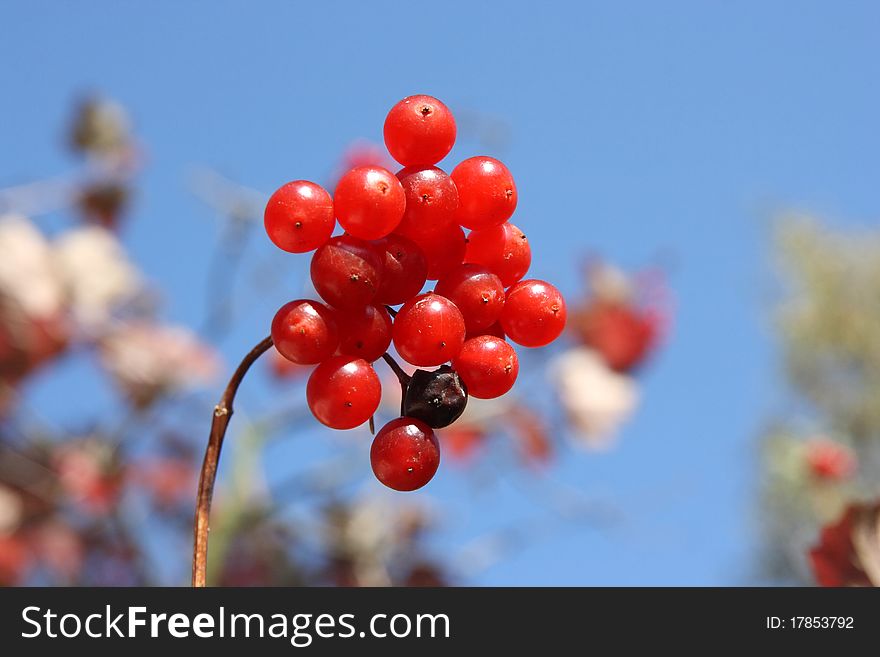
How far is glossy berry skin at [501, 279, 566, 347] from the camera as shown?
2.81 feet

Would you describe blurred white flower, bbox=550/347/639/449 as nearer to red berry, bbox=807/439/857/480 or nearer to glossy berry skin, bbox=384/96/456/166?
red berry, bbox=807/439/857/480

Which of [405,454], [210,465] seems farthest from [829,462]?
[210,465]

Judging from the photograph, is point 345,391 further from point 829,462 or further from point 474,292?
point 829,462

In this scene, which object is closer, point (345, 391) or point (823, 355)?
point (345, 391)

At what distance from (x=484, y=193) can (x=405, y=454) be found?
0.24 metres

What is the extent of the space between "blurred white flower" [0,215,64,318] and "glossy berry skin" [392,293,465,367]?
2.79m

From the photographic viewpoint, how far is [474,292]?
82 centimetres

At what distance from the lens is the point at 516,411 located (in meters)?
3.43

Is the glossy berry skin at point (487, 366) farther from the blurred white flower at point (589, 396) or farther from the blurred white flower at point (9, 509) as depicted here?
the blurred white flower at point (9, 509)

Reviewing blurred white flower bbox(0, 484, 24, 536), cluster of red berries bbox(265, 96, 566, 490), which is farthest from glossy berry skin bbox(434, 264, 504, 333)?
blurred white flower bbox(0, 484, 24, 536)
